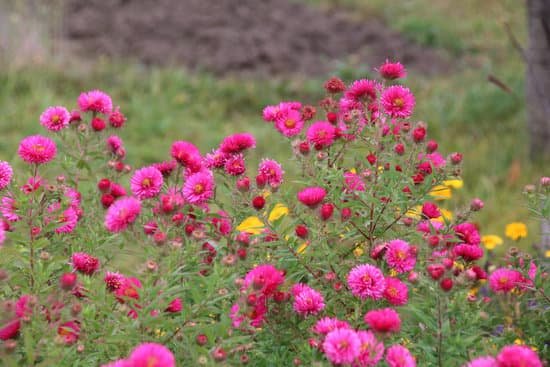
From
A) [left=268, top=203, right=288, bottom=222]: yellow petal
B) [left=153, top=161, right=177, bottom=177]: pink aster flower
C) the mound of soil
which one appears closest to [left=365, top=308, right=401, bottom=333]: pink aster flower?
[left=268, top=203, right=288, bottom=222]: yellow petal

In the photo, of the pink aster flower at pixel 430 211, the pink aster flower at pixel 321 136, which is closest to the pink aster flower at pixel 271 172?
the pink aster flower at pixel 321 136

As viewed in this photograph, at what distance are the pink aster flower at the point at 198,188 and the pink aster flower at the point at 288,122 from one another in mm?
278

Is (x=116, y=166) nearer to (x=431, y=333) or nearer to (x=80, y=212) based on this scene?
(x=80, y=212)

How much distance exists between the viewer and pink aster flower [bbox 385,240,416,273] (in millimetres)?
1573

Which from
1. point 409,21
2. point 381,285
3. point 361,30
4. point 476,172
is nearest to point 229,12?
point 361,30

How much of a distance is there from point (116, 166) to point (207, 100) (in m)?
3.86

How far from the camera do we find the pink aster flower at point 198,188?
1.66m

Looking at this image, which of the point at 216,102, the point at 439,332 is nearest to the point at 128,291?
the point at 439,332

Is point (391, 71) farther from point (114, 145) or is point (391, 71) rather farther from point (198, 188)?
point (114, 145)

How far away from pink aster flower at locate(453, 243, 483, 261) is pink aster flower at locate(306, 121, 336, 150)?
38 centimetres

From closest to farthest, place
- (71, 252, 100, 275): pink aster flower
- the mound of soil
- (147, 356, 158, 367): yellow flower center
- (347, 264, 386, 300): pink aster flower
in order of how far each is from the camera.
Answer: (147, 356, 158, 367): yellow flower center, (347, 264, 386, 300): pink aster flower, (71, 252, 100, 275): pink aster flower, the mound of soil

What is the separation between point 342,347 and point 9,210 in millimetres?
880

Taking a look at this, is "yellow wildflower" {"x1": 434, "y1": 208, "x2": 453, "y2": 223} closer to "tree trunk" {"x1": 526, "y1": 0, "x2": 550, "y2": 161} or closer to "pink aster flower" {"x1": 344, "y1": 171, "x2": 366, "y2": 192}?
"pink aster flower" {"x1": 344, "y1": 171, "x2": 366, "y2": 192}

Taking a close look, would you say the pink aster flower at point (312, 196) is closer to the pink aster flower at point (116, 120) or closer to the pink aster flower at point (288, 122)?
the pink aster flower at point (288, 122)
